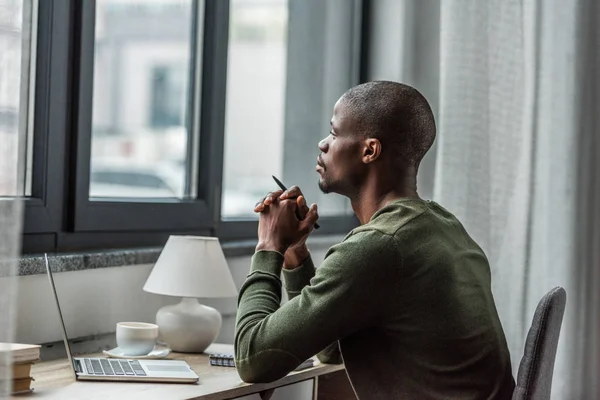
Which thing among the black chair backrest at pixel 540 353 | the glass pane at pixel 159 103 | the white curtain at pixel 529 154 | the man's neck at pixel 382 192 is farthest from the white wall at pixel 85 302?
the black chair backrest at pixel 540 353

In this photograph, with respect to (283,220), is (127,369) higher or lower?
lower

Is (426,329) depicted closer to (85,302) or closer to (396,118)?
(396,118)

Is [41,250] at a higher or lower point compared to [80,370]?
higher

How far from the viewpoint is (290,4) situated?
3.23 m

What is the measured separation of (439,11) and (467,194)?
0.68 meters

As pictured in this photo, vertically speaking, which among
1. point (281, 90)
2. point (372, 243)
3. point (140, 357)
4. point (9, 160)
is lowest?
point (140, 357)

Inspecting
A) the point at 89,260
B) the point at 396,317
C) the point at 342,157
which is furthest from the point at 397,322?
the point at 89,260

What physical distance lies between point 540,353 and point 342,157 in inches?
20.4

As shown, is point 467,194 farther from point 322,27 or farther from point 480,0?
point 322,27

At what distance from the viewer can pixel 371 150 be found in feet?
5.96

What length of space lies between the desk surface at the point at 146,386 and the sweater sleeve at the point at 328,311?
14 cm

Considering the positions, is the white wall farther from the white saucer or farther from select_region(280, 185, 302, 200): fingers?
select_region(280, 185, 302, 200): fingers

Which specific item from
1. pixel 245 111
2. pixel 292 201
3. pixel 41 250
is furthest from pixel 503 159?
pixel 41 250

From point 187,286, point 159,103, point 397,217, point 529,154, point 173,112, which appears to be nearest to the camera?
point 397,217
